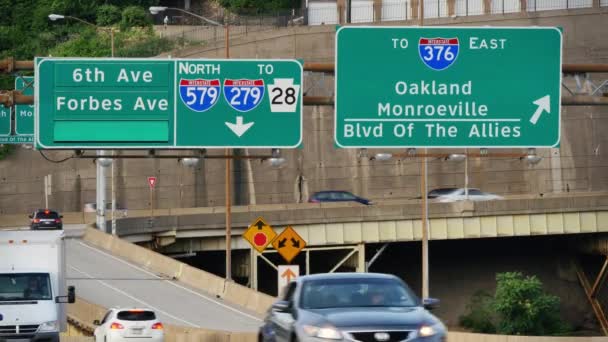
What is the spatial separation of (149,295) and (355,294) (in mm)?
32994

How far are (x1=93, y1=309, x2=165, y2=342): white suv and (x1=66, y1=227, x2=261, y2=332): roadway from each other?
8.01m

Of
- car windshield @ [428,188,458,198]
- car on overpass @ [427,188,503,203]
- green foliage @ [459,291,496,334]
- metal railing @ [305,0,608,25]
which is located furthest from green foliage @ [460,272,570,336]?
metal railing @ [305,0,608,25]

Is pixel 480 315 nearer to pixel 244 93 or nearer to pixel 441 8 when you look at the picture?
pixel 441 8

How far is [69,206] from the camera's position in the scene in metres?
84.6

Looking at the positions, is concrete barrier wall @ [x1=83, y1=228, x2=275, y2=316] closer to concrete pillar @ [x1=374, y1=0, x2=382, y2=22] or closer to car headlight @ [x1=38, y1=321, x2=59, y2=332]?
car headlight @ [x1=38, y1=321, x2=59, y2=332]

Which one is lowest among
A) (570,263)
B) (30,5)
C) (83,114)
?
(570,263)

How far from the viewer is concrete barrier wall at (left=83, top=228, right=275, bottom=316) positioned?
164 feet

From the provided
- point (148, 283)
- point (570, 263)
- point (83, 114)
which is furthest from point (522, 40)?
point (570, 263)

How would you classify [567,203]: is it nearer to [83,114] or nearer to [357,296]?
[83,114]

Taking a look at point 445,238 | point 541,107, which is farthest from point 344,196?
point 541,107

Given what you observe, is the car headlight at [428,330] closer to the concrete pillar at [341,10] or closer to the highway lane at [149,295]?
the highway lane at [149,295]

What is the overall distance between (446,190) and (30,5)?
1806 inches

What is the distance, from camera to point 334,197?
243 feet

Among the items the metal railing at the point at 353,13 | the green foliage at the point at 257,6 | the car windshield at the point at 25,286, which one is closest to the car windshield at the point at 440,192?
the metal railing at the point at 353,13
